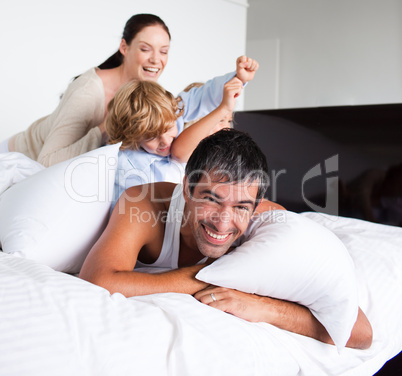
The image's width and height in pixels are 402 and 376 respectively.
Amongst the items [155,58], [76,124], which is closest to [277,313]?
[76,124]

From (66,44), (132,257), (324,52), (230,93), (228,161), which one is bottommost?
(132,257)

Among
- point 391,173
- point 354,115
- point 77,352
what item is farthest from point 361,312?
point 354,115

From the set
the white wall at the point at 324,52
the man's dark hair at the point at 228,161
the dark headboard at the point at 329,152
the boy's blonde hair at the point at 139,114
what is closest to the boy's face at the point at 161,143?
the boy's blonde hair at the point at 139,114

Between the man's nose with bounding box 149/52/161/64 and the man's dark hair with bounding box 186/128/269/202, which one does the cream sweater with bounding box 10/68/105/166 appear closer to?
the man's nose with bounding box 149/52/161/64

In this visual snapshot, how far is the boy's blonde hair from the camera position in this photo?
6.22 feet

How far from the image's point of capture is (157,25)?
2.44 meters

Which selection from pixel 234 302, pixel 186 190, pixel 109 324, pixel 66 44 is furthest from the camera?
pixel 66 44

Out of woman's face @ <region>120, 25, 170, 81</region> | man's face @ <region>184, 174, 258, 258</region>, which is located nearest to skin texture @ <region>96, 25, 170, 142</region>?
woman's face @ <region>120, 25, 170, 81</region>

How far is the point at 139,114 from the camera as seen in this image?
1.88 metres

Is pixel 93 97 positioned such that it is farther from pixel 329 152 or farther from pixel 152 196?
pixel 329 152

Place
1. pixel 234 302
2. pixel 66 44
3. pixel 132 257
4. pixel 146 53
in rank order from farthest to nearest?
pixel 66 44, pixel 146 53, pixel 132 257, pixel 234 302

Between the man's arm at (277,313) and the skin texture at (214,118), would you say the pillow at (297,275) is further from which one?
the skin texture at (214,118)

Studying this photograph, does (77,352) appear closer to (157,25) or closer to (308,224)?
(308,224)

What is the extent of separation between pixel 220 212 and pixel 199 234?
0.29ft
